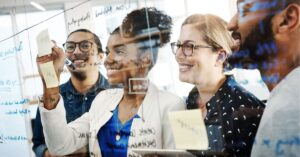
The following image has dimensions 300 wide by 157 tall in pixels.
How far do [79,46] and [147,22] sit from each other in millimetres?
511

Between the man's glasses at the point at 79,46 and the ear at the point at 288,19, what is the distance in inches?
42.4

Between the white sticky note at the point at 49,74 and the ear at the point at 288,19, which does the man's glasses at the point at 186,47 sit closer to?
the ear at the point at 288,19

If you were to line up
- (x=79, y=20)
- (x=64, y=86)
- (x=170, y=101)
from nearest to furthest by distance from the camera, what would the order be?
1. (x=170, y=101)
2. (x=79, y=20)
3. (x=64, y=86)

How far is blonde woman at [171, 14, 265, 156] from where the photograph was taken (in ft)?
4.89

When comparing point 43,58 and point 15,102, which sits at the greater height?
point 43,58

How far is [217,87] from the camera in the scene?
5.12 feet

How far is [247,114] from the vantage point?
1479 millimetres

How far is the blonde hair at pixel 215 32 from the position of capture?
59.2 inches

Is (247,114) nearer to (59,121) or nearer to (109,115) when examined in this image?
(109,115)

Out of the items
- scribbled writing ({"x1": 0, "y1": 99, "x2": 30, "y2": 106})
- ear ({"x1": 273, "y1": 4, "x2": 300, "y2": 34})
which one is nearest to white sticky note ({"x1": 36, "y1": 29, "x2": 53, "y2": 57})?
scribbled writing ({"x1": 0, "y1": 99, "x2": 30, "y2": 106})

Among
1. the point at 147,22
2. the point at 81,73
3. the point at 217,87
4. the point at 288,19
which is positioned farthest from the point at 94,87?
the point at 288,19

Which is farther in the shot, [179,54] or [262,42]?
[179,54]

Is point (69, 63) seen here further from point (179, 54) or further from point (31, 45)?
point (179, 54)

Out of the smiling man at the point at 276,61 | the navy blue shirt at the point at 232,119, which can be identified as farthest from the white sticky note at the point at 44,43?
the smiling man at the point at 276,61
